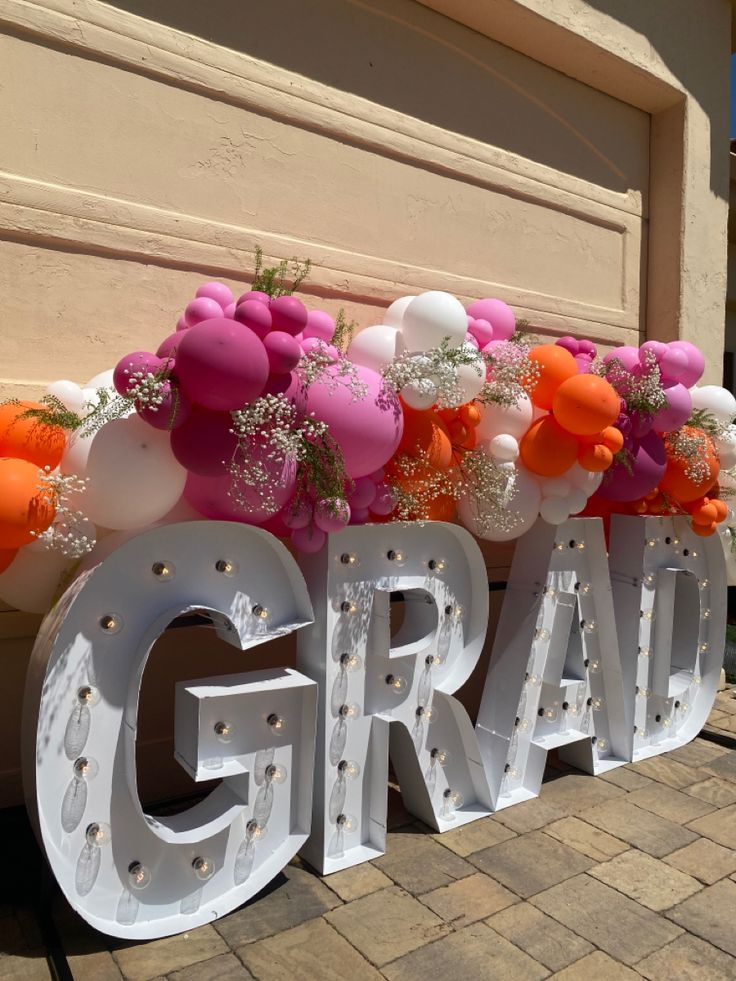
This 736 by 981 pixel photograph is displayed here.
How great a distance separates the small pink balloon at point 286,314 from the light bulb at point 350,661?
1.14 meters

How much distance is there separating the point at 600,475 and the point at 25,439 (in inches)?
91.5

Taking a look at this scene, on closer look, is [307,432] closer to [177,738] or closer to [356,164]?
[177,738]

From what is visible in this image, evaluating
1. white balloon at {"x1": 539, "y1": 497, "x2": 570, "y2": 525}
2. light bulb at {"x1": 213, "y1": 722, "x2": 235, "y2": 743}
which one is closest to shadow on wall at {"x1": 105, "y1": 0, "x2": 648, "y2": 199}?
white balloon at {"x1": 539, "y1": 497, "x2": 570, "y2": 525}

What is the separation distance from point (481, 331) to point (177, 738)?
6.47 ft

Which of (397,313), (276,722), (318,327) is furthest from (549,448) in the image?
(276,722)

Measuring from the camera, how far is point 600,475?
333 centimetres

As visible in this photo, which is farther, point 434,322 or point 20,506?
point 434,322

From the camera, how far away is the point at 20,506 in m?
2.11

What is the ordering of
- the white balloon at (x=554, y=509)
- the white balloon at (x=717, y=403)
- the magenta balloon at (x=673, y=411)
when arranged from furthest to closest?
1. the white balloon at (x=717, y=403)
2. the magenta balloon at (x=673, y=411)
3. the white balloon at (x=554, y=509)

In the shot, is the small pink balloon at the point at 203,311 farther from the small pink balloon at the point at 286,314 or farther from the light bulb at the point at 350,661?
the light bulb at the point at 350,661

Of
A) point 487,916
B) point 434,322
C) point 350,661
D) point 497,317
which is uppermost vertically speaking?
point 497,317

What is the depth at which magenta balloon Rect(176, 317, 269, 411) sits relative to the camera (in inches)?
82.0

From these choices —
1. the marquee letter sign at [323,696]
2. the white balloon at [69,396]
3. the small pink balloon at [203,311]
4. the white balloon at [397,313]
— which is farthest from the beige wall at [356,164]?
the marquee letter sign at [323,696]

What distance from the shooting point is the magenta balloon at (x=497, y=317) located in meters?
3.29
